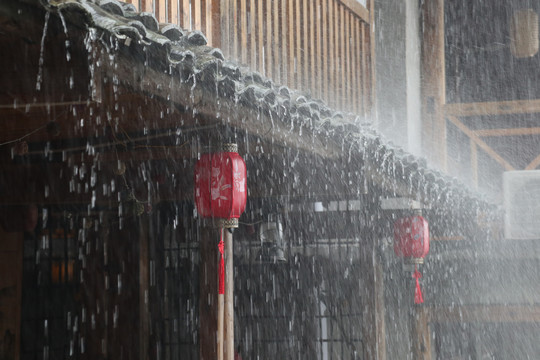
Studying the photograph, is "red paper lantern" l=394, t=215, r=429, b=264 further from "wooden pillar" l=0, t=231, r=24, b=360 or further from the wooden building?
"wooden pillar" l=0, t=231, r=24, b=360

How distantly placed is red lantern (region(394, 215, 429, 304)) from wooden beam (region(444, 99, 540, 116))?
15.0 ft

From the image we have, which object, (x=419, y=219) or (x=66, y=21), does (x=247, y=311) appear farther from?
(x=66, y=21)

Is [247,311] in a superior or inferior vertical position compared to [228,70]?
inferior

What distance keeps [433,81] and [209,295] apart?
960 cm

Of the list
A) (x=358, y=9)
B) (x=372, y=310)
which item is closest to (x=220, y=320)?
(x=372, y=310)

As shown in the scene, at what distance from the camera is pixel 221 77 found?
3.80m

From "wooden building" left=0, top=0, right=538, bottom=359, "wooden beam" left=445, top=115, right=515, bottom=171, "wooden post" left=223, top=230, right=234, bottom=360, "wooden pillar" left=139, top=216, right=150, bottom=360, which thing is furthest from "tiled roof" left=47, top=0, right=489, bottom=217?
"wooden beam" left=445, top=115, right=515, bottom=171

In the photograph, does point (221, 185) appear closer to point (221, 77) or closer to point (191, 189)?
point (221, 77)

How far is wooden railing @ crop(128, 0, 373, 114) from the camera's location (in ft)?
17.8

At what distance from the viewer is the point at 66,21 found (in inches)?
104

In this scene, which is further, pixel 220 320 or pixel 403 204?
pixel 403 204

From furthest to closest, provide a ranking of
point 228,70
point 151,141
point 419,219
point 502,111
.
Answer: point 502,111
point 419,219
point 151,141
point 228,70

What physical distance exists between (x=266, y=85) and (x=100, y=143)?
2.03 m

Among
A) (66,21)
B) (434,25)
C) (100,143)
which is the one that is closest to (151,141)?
(100,143)
